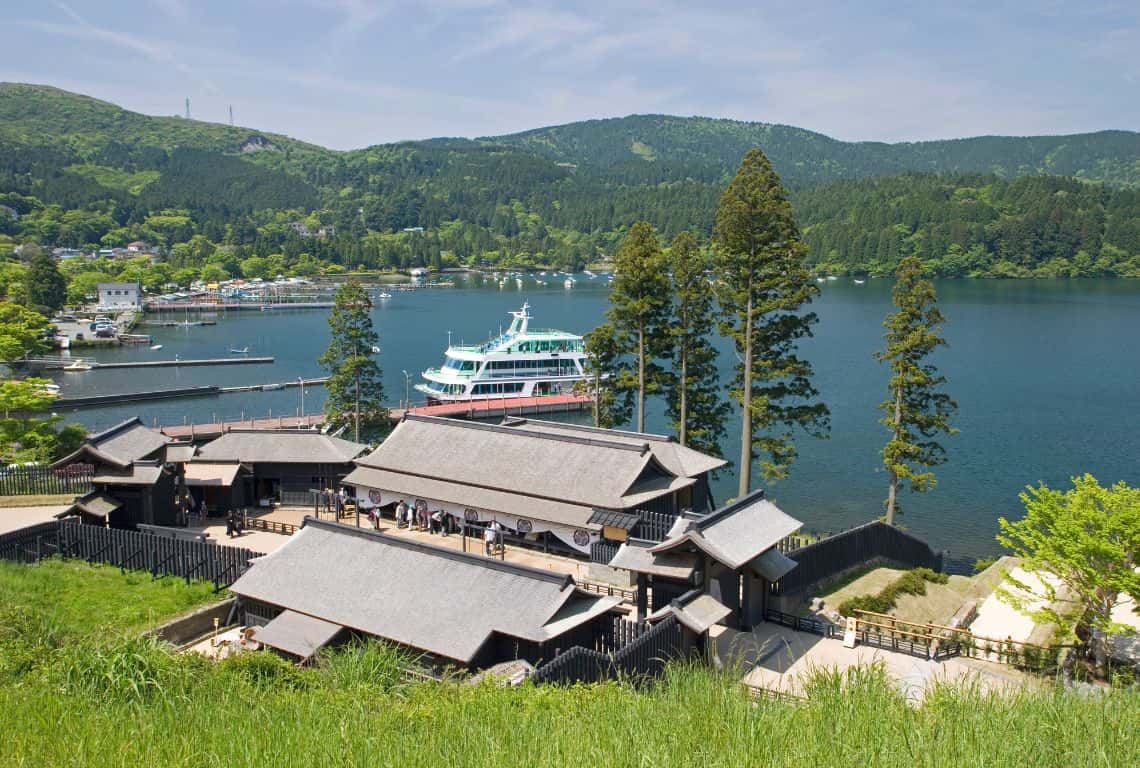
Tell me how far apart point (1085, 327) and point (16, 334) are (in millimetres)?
94801

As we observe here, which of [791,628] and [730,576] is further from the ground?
[730,576]

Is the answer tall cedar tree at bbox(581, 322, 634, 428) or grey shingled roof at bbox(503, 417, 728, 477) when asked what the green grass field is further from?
tall cedar tree at bbox(581, 322, 634, 428)

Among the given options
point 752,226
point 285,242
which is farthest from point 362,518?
point 285,242

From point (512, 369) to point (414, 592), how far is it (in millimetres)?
46642

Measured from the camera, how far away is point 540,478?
25.2 meters

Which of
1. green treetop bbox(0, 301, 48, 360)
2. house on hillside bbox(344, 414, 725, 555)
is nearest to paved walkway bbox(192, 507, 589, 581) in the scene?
house on hillside bbox(344, 414, 725, 555)

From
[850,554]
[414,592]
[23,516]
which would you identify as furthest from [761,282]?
[23,516]

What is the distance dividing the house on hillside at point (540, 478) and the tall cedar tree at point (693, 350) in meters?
4.57

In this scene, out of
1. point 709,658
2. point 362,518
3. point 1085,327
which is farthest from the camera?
point 1085,327

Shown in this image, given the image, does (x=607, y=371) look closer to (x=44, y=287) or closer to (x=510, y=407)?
(x=510, y=407)

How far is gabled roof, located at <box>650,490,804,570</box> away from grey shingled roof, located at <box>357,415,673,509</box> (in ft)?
15.4

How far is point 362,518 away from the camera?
28078 mm

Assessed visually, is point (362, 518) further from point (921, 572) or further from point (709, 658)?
point (921, 572)

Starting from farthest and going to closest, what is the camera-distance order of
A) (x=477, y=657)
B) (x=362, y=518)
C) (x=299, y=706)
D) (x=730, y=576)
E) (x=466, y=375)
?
1. (x=466, y=375)
2. (x=362, y=518)
3. (x=730, y=576)
4. (x=477, y=657)
5. (x=299, y=706)
